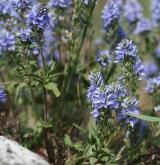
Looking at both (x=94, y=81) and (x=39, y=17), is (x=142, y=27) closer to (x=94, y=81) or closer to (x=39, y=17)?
(x=39, y=17)

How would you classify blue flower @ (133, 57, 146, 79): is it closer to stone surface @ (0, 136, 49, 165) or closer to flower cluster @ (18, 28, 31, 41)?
flower cluster @ (18, 28, 31, 41)

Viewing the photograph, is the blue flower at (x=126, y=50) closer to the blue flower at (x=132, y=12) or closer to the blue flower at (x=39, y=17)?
the blue flower at (x=39, y=17)

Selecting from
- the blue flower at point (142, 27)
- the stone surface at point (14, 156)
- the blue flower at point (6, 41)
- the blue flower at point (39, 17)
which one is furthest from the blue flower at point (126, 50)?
the blue flower at point (142, 27)

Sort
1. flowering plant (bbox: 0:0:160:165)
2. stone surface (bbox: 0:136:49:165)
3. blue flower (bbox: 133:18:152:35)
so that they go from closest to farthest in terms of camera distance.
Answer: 1. stone surface (bbox: 0:136:49:165)
2. flowering plant (bbox: 0:0:160:165)
3. blue flower (bbox: 133:18:152:35)

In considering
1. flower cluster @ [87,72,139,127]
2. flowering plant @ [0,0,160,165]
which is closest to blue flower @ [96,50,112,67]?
flowering plant @ [0,0,160,165]

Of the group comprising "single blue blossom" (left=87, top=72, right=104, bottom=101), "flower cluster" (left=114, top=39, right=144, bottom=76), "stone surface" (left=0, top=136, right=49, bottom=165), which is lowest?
"stone surface" (left=0, top=136, right=49, bottom=165)

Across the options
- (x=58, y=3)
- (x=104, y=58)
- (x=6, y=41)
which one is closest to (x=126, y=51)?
(x=104, y=58)

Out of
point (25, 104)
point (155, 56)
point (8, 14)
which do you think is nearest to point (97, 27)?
point (155, 56)
